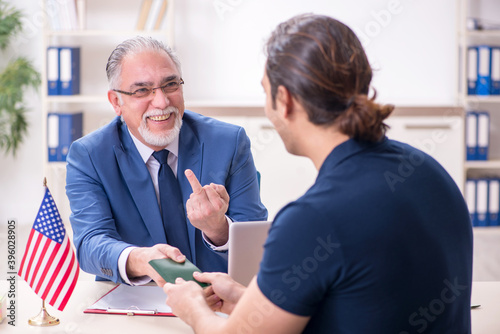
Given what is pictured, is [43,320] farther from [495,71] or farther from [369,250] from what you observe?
[495,71]

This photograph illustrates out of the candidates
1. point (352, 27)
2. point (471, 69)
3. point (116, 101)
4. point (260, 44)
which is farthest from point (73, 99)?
point (471, 69)

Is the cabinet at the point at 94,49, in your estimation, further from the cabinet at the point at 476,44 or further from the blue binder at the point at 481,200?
the blue binder at the point at 481,200

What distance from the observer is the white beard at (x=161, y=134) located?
6.43ft

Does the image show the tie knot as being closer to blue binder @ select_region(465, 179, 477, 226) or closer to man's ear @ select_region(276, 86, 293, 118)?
man's ear @ select_region(276, 86, 293, 118)

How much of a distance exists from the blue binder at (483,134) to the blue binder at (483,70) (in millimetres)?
157

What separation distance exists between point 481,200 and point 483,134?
451 millimetres

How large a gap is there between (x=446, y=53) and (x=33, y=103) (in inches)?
119

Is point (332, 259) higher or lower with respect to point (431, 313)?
higher

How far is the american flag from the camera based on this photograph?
1.50 metres

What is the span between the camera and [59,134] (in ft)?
14.0

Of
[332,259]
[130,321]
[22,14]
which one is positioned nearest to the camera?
[332,259]

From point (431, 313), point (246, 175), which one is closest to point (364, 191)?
point (431, 313)

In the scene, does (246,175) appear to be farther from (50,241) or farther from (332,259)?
(332,259)

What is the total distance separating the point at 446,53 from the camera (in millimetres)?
4629
